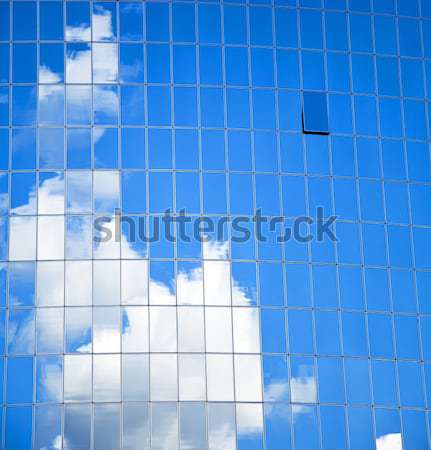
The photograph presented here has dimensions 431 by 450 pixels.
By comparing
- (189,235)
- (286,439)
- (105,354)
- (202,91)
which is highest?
(202,91)

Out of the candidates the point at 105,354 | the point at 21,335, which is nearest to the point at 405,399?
the point at 105,354

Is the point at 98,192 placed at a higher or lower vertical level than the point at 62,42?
lower

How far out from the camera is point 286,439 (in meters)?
31.8

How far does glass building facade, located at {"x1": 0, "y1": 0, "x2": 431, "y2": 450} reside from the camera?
104 feet

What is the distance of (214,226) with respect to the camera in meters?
33.2

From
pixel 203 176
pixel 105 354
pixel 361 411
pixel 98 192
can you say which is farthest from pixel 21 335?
pixel 361 411

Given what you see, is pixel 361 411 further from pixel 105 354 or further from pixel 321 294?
pixel 105 354

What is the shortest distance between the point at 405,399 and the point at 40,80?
13544mm

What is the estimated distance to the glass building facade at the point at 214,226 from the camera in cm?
3184

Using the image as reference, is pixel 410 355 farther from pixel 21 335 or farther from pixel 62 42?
pixel 62 42

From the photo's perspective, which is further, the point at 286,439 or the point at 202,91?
the point at 202,91

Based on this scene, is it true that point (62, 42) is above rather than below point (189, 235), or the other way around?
above

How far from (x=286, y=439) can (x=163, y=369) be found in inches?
→ 148

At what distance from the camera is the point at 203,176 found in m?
33.6
